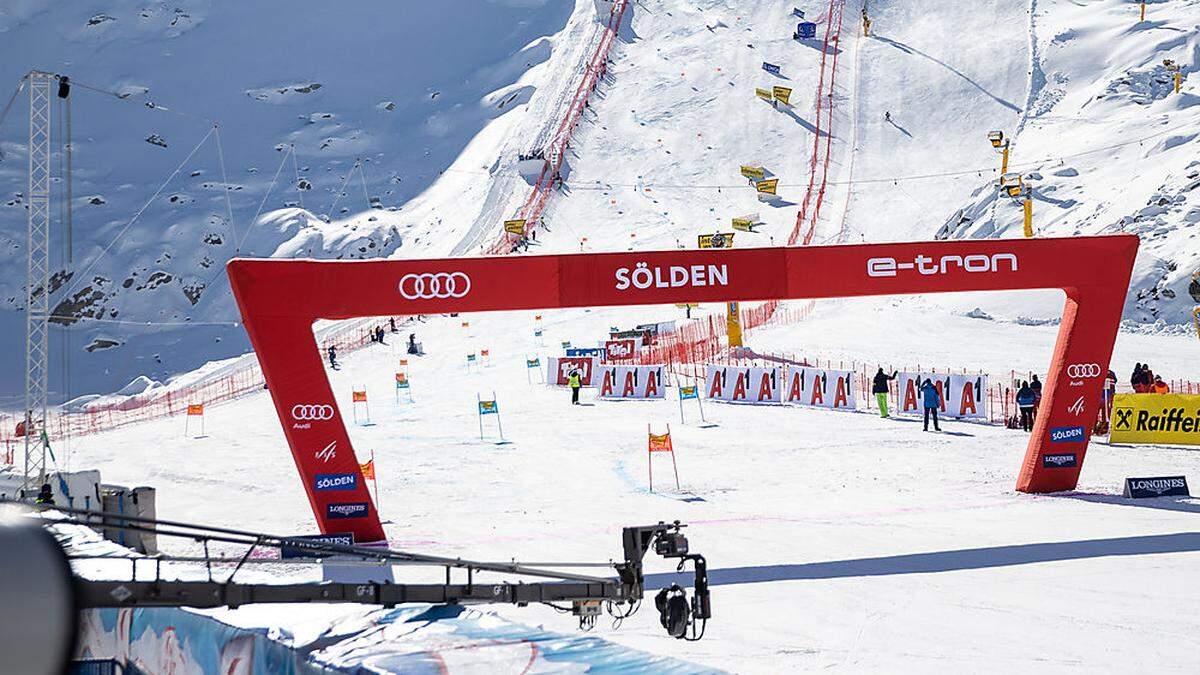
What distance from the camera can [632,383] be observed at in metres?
33.3

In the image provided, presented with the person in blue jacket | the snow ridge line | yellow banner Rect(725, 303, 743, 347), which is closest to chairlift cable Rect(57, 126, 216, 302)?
the snow ridge line

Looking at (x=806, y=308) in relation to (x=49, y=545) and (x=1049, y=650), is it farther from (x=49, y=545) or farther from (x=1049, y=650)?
(x=49, y=545)

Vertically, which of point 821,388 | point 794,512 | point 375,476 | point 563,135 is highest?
point 563,135

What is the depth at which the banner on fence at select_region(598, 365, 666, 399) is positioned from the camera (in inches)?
1303

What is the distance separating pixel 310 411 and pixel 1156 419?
59.3ft

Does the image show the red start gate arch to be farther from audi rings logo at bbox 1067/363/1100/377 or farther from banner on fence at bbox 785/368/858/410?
banner on fence at bbox 785/368/858/410

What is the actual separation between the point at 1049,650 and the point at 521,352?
32164 millimetres

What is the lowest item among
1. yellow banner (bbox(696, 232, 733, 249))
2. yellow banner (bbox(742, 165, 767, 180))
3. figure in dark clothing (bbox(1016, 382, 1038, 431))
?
figure in dark clothing (bbox(1016, 382, 1038, 431))

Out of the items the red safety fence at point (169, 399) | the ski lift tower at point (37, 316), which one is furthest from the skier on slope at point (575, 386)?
the red safety fence at point (169, 399)

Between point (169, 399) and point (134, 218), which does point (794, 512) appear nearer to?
point (169, 399)

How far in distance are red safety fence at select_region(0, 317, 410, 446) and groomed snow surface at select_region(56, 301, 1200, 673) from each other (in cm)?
577

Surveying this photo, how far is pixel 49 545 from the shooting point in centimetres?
294

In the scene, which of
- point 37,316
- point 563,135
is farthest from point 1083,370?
point 563,135

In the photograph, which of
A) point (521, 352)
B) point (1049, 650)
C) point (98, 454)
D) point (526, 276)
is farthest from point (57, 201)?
point (1049, 650)
